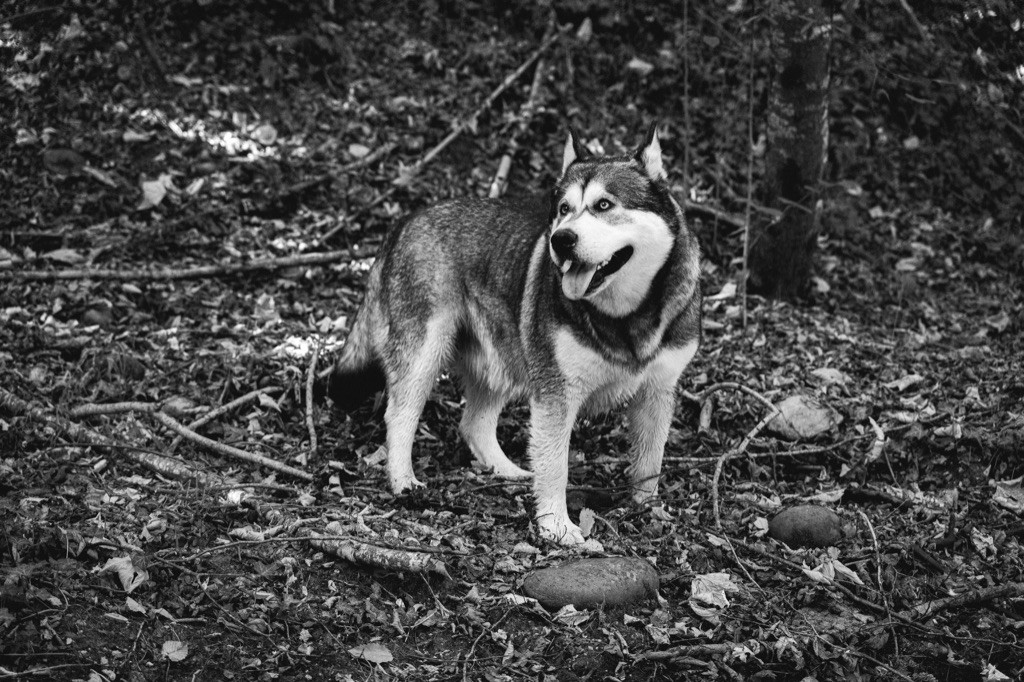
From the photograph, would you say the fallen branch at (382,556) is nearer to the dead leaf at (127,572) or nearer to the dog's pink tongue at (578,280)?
the dead leaf at (127,572)

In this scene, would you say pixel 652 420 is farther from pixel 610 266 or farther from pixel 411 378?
pixel 411 378

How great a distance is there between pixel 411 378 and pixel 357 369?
55 centimetres

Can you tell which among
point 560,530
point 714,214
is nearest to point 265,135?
point 714,214

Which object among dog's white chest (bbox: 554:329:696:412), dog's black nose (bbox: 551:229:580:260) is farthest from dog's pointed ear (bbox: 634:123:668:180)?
dog's white chest (bbox: 554:329:696:412)

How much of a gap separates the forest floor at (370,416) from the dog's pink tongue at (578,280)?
4.48 ft

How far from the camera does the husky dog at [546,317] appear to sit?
4.79 metres

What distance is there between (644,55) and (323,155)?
3.88 meters

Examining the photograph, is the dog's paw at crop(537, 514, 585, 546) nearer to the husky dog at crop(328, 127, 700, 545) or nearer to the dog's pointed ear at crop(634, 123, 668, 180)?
the husky dog at crop(328, 127, 700, 545)

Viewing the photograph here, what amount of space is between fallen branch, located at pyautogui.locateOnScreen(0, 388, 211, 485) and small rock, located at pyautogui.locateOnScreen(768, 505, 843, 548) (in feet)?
10.3

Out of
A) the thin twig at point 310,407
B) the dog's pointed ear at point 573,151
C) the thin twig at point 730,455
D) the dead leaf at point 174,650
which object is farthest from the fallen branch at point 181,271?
the dead leaf at point 174,650

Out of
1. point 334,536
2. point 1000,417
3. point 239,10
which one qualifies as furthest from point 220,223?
point 1000,417

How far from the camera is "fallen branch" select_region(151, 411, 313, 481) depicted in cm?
A: 554

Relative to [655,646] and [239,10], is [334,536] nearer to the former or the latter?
[655,646]

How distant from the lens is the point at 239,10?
10.2 metres
